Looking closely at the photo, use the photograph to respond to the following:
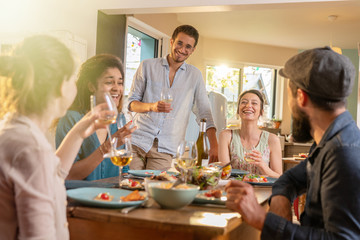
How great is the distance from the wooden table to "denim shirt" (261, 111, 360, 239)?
6.8 inches

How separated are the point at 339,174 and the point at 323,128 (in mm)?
221

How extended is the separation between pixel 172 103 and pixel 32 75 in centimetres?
242

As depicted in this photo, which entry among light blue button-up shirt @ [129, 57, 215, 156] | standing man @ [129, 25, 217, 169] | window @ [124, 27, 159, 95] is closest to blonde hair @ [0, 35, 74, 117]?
standing man @ [129, 25, 217, 169]

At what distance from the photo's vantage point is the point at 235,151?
121 inches

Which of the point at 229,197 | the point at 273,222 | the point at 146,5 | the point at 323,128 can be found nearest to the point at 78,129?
the point at 229,197

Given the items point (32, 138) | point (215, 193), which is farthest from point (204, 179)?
point (32, 138)

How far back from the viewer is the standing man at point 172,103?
3295mm

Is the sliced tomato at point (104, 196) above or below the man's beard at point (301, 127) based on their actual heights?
below

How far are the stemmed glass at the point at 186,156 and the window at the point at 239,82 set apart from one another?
6.33 m

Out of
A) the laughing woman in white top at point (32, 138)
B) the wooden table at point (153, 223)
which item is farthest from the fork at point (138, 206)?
the laughing woman in white top at point (32, 138)

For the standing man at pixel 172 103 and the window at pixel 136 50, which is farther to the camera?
the window at pixel 136 50

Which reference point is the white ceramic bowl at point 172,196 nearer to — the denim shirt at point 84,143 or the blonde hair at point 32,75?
the blonde hair at point 32,75

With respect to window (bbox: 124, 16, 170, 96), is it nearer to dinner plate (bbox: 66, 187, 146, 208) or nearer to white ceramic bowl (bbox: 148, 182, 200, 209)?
dinner plate (bbox: 66, 187, 146, 208)

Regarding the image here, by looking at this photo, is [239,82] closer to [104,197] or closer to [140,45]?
[140,45]
